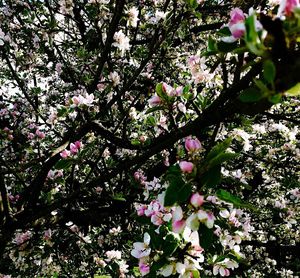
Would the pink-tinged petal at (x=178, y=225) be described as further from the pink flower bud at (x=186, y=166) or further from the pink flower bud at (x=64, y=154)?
the pink flower bud at (x=64, y=154)

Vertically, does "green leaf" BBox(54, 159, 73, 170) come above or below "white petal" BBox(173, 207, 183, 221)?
above

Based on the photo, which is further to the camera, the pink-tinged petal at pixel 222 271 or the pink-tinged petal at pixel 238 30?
the pink-tinged petal at pixel 222 271

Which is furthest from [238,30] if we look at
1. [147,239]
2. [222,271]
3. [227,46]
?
[222,271]

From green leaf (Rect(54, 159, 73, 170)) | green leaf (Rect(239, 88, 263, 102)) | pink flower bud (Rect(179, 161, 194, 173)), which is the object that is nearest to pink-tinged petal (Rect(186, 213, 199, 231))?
pink flower bud (Rect(179, 161, 194, 173))

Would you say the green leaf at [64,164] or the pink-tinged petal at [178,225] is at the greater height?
the green leaf at [64,164]

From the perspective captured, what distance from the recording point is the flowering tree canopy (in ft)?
4.31

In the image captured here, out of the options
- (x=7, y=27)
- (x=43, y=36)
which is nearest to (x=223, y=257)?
(x=43, y=36)

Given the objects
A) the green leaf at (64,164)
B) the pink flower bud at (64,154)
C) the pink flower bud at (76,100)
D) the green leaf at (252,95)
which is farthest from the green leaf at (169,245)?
the pink flower bud at (76,100)

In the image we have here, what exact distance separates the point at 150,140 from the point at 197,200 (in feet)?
4.67

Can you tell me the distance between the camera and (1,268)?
457 cm

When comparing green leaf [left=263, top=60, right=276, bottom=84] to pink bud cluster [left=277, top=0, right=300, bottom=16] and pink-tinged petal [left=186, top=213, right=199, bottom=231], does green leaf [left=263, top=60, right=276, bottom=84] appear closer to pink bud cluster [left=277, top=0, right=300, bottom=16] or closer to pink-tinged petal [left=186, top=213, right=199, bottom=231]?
pink bud cluster [left=277, top=0, right=300, bottom=16]

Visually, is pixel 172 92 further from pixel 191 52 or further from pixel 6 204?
pixel 191 52

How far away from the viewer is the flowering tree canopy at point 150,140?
131cm

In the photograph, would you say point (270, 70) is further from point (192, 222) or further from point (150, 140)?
point (150, 140)
